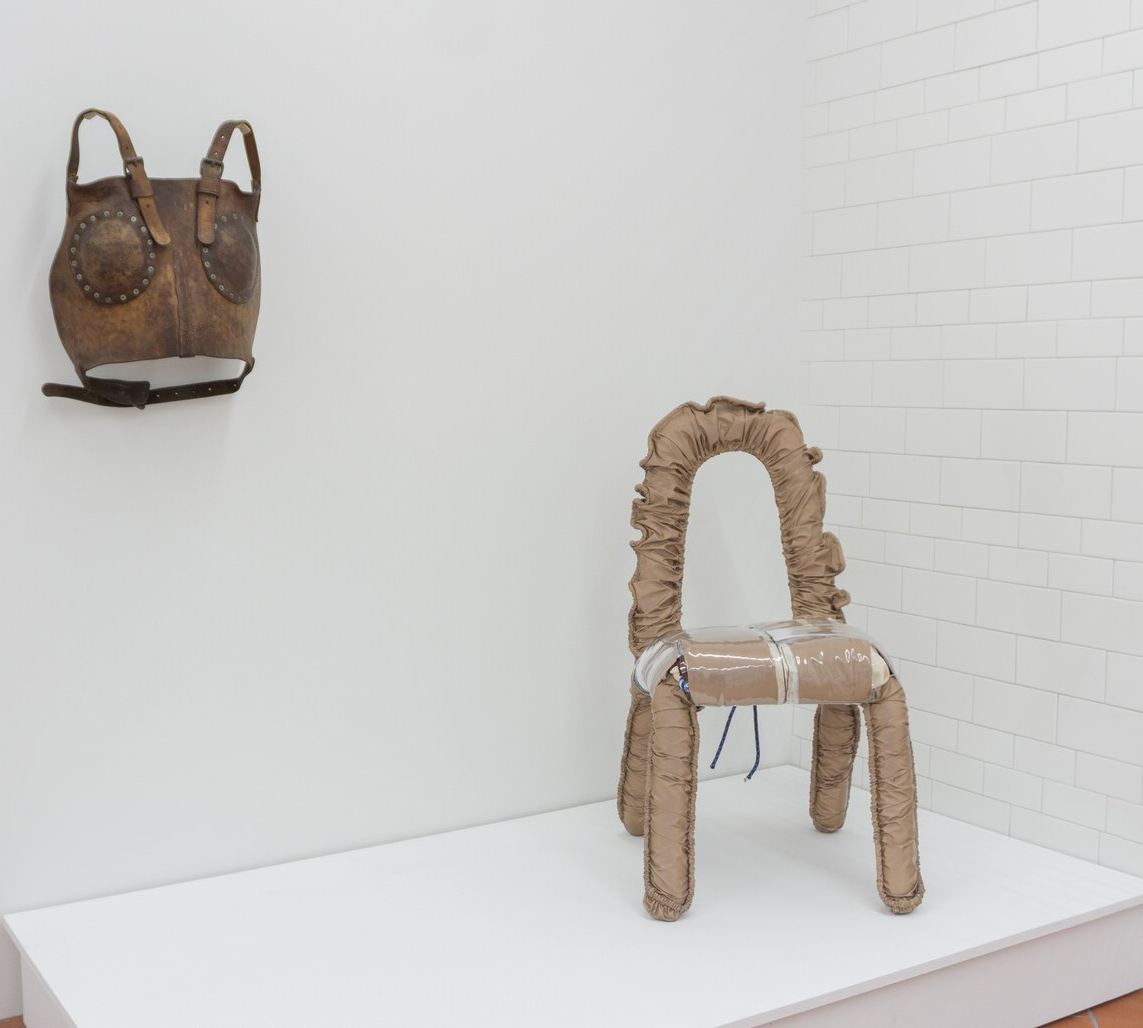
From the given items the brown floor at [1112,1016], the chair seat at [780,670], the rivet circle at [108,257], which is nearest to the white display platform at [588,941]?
the brown floor at [1112,1016]

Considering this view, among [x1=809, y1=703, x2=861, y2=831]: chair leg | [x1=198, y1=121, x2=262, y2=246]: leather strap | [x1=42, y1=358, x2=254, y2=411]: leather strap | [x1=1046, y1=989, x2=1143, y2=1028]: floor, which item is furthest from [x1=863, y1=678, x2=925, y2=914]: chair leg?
[x1=198, y1=121, x2=262, y2=246]: leather strap

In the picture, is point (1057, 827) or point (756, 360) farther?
point (756, 360)

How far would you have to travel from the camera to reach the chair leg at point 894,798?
7.22 feet

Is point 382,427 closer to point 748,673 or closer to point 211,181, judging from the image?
point 211,181

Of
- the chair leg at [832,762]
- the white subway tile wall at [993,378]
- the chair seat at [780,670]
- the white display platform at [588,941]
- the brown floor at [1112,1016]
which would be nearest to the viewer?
the white display platform at [588,941]

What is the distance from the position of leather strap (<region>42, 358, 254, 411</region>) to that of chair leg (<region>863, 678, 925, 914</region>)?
133 centimetres

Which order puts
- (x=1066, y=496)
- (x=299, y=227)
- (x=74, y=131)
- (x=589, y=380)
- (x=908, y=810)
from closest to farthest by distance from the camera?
(x=74, y=131), (x=908, y=810), (x=299, y=227), (x=1066, y=496), (x=589, y=380)

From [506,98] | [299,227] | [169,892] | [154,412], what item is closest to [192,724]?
[169,892]

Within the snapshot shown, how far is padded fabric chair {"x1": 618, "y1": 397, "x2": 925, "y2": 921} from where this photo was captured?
2.17 metres

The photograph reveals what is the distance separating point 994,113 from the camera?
2609 mm

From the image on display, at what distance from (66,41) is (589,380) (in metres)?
1.25

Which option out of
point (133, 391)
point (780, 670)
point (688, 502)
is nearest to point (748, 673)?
point (780, 670)

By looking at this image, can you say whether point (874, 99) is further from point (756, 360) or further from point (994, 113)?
point (756, 360)

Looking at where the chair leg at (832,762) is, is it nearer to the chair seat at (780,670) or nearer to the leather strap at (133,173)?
the chair seat at (780,670)
